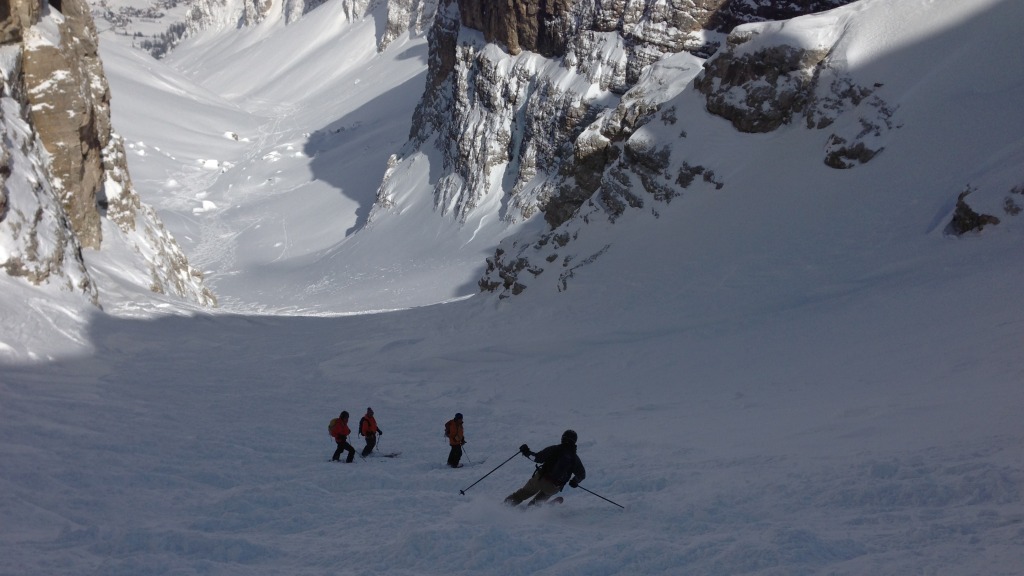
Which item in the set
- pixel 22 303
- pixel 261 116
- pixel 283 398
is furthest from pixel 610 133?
pixel 261 116

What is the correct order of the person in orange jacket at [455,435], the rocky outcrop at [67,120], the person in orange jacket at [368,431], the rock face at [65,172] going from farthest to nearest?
the rocky outcrop at [67,120] < the rock face at [65,172] < the person in orange jacket at [368,431] < the person in orange jacket at [455,435]

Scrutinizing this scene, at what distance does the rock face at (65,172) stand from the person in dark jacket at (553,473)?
55.0 ft

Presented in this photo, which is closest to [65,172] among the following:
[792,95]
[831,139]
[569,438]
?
[792,95]

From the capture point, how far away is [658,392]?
15.0m

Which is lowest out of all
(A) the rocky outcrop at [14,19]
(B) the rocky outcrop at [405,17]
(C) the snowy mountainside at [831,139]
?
(A) the rocky outcrop at [14,19]

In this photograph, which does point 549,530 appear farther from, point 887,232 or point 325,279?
point 325,279

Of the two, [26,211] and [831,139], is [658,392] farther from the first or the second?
[26,211]

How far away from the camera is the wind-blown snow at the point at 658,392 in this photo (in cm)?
649

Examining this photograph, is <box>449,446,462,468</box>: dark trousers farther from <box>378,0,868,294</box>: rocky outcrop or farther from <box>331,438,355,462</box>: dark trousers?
<box>378,0,868,294</box>: rocky outcrop

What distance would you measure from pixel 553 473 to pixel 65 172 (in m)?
25.0

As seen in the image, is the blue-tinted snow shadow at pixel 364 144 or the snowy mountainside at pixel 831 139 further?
the blue-tinted snow shadow at pixel 364 144

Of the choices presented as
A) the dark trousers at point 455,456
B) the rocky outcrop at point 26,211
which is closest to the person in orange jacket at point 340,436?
the dark trousers at point 455,456

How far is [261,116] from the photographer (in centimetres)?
10275

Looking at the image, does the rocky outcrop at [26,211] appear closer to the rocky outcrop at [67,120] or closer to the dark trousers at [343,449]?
the rocky outcrop at [67,120]
